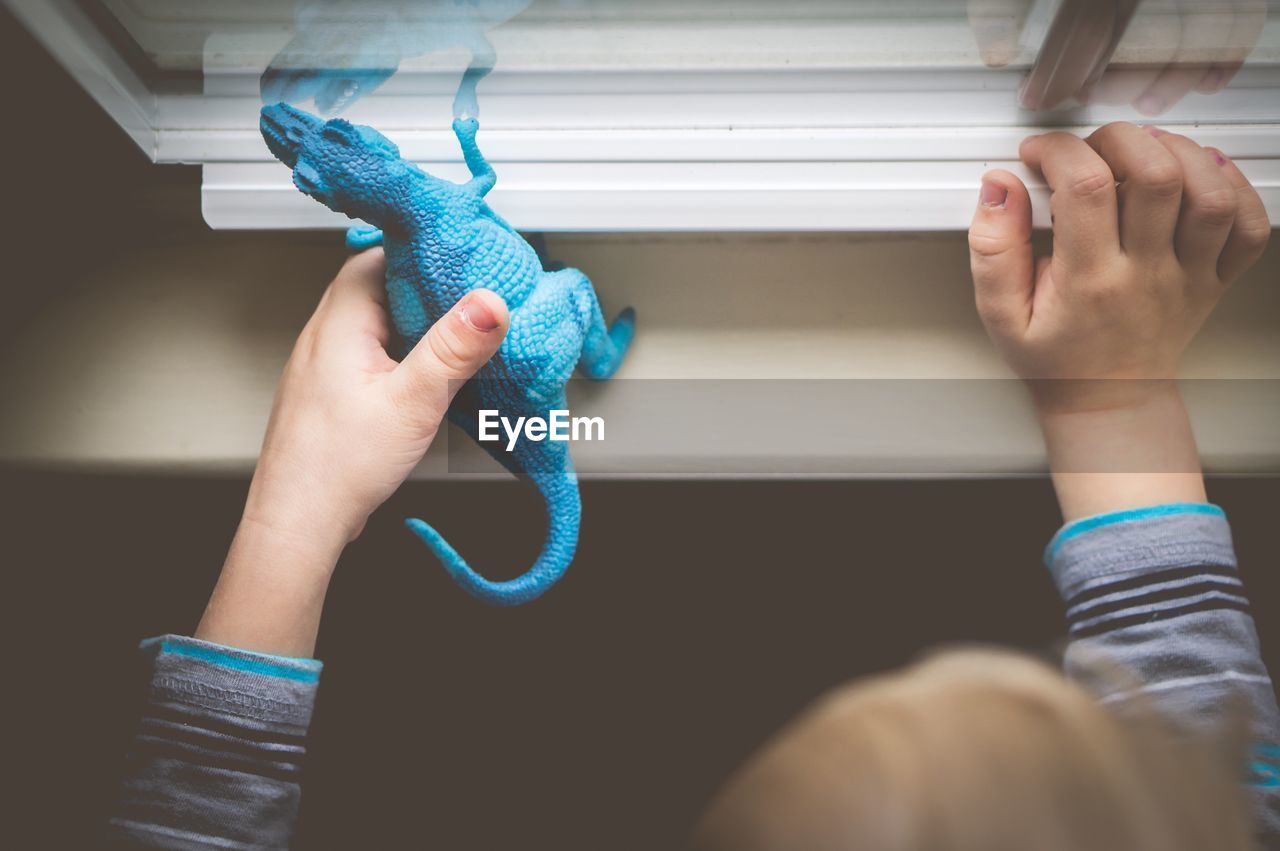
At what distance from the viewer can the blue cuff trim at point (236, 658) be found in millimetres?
463

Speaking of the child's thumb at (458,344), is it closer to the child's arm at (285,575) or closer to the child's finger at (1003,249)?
the child's arm at (285,575)

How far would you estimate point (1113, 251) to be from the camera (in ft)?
1.63

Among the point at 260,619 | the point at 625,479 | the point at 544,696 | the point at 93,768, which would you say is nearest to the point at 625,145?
the point at 625,479

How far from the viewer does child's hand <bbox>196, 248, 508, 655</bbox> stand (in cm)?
49

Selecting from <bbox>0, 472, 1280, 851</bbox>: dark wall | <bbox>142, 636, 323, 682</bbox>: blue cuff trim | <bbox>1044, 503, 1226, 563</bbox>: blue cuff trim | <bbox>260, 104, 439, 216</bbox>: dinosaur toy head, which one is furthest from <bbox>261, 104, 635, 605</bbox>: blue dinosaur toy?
<bbox>1044, 503, 1226, 563</bbox>: blue cuff trim

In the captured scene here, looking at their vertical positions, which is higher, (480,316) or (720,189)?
(720,189)

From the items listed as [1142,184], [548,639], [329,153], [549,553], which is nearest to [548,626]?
[548,639]

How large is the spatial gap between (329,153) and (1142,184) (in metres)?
0.47

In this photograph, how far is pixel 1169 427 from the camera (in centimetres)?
55

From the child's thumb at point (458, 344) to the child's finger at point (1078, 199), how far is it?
0.35m

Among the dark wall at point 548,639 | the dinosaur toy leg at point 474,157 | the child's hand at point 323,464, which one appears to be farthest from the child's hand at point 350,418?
the dark wall at point 548,639

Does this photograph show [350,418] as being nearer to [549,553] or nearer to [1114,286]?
[549,553]

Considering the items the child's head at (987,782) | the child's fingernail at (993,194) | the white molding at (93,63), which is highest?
the white molding at (93,63)

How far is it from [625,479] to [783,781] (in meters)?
0.35
